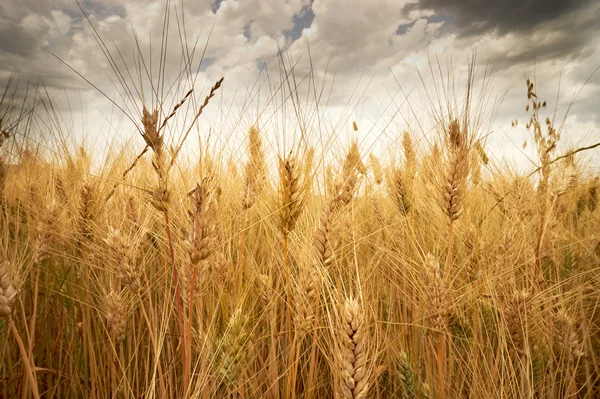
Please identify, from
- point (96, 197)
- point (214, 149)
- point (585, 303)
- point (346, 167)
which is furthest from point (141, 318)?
point (585, 303)

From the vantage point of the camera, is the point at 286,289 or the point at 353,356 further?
the point at 286,289

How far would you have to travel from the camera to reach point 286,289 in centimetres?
153

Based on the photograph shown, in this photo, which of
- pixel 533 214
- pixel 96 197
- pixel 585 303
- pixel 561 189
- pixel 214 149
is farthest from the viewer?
pixel 585 303

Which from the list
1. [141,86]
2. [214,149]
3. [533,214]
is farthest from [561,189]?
[141,86]

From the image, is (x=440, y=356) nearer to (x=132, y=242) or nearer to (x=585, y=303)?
(x=132, y=242)

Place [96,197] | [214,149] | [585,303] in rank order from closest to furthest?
1. [214,149]
2. [96,197]
3. [585,303]

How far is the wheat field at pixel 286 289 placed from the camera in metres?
1.42

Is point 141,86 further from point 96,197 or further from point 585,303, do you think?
point 585,303

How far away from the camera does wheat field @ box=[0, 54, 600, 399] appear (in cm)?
142

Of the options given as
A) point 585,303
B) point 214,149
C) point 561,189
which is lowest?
point 585,303

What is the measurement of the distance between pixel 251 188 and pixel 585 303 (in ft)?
8.24

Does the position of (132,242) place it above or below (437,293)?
above

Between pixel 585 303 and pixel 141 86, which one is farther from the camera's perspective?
pixel 585 303

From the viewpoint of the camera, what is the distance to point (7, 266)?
149cm
